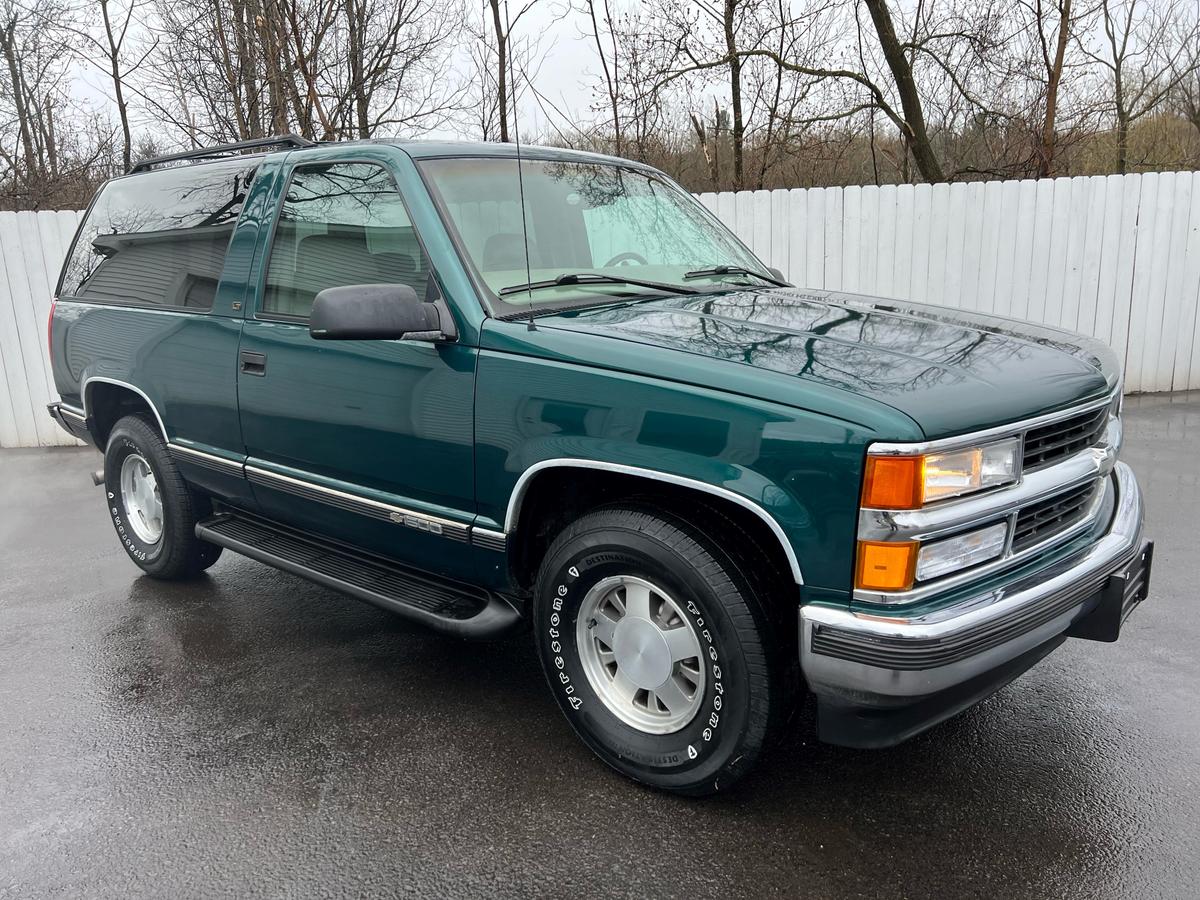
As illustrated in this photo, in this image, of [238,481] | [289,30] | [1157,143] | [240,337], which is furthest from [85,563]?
[1157,143]

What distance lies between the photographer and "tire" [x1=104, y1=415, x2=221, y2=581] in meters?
4.38

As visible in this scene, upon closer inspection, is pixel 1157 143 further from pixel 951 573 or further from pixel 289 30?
pixel 951 573

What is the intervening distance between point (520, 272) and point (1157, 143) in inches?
522

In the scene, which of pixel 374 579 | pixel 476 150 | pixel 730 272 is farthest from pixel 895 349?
pixel 374 579

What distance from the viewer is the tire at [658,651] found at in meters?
2.44

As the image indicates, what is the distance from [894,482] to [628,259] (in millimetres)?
1725

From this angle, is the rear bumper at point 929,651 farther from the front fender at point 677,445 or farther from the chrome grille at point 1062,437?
the chrome grille at point 1062,437

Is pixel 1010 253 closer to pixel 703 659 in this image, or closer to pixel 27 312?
pixel 703 659

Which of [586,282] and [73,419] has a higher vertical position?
[586,282]

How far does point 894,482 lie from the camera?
213 cm

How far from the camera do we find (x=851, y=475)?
215cm

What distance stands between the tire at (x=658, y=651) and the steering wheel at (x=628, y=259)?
1189 millimetres

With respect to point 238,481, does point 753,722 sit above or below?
below

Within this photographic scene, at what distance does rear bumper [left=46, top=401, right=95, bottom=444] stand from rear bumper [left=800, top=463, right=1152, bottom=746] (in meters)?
4.20
